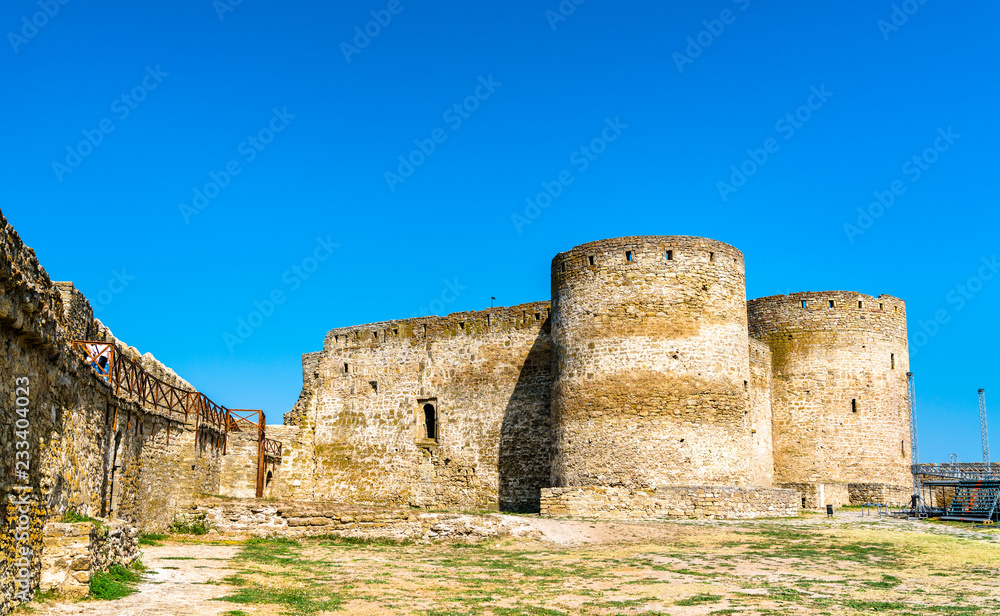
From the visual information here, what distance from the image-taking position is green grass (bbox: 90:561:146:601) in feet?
29.6

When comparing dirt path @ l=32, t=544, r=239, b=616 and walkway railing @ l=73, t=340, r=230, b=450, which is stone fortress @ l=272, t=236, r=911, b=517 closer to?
walkway railing @ l=73, t=340, r=230, b=450

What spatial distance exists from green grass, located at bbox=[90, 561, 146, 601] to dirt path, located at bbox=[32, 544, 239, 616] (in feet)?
0.36

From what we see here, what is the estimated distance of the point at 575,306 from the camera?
913 inches

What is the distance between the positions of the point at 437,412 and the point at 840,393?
40.4 feet

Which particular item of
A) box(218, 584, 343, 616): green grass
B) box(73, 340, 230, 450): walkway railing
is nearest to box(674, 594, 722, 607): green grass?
box(218, 584, 343, 616): green grass

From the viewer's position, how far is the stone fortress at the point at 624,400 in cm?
2161

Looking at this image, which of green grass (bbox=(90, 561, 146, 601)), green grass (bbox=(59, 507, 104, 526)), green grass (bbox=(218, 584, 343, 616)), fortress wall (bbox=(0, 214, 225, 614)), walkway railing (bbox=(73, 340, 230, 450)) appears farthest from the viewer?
walkway railing (bbox=(73, 340, 230, 450))

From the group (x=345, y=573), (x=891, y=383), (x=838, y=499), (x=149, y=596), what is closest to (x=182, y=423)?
(x=345, y=573)

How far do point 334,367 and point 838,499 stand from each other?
16.2 metres

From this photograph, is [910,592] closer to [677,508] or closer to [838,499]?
[677,508]

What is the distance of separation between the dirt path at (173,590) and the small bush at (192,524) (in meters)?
2.46

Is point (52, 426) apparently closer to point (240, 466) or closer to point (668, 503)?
point (668, 503)

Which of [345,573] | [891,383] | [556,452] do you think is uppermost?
[891,383]

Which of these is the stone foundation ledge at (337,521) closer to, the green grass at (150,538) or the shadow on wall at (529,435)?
the green grass at (150,538)
